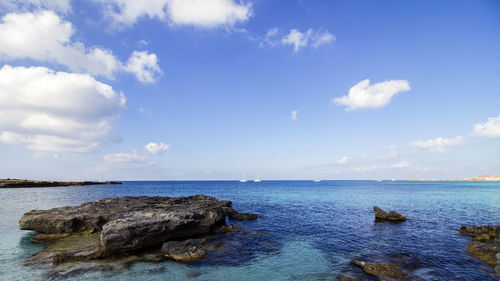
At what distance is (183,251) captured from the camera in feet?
55.5

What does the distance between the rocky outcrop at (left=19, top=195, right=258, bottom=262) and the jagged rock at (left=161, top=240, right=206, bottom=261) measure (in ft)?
0.79

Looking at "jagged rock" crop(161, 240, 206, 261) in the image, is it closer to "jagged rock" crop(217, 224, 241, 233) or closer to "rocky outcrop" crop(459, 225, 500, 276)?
"jagged rock" crop(217, 224, 241, 233)

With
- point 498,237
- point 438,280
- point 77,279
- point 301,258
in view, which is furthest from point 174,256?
point 498,237

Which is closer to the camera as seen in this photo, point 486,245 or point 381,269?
point 381,269

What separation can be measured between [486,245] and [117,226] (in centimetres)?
3028

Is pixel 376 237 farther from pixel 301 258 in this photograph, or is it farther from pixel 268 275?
pixel 268 275

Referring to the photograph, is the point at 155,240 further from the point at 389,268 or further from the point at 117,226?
the point at 389,268

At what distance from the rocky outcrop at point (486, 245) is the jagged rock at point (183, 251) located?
19476 millimetres

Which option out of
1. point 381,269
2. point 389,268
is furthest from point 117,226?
point 389,268

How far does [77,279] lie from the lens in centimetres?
1290

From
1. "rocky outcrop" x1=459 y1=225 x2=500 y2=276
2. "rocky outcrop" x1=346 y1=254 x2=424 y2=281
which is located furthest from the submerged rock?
"rocky outcrop" x1=459 y1=225 x2=500 y2=276

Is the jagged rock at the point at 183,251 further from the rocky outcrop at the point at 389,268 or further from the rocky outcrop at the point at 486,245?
the rocky outcrop at the point at 486,245

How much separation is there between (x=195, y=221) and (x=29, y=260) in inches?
476

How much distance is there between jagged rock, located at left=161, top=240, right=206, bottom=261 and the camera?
16.4 m
